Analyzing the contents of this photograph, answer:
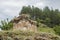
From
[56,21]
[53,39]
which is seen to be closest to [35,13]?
[56,21]

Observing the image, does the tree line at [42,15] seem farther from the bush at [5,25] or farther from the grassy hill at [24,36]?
the grassy hill at [24,36]

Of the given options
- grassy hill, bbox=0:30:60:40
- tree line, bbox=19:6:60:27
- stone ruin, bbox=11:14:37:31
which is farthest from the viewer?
tree line, bbox=19:6:60:27

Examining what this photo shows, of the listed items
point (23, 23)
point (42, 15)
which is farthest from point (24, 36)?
point (42, 15)

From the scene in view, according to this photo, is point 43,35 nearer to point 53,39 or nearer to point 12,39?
point 53,39

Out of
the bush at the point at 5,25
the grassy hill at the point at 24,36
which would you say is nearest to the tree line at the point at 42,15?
the bush at the point at 5,25

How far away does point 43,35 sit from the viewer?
19156 mm

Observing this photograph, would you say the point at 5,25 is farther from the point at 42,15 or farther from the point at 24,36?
the point at 42,15

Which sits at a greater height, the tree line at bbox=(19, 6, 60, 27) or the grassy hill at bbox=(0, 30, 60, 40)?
the grassy hill at bbox=(0, 30, 60, 40)

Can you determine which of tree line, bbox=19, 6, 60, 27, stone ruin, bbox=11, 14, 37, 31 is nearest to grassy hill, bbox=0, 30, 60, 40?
stone ruin, bbox=11, 14, 37, 31

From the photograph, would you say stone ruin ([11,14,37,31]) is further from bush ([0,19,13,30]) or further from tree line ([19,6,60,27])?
tree line ([19,6,60,27])

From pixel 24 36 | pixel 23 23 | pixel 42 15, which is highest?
pixel 24 36

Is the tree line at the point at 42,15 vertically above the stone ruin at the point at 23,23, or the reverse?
the stone ruin at the point at 23,23

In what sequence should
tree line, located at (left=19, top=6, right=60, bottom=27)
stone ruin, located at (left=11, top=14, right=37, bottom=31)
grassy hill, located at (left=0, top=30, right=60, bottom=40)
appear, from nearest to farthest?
grassy hill, located at (left=0, top=30, right=60, bottom=40)
stone ruin, located at (left=11, top=14, right=37, bottom=31)
tree line, located at (left=19, top=6, right=60, bottom=27)

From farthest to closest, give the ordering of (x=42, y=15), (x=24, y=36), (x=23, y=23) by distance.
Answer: (x=42, y=15), (x=23, y=23), (x=24, y=36)
